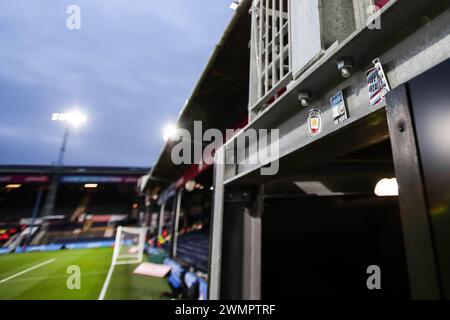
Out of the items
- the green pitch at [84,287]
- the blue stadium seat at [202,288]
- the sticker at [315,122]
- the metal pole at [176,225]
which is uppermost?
the sticker at [315,122]

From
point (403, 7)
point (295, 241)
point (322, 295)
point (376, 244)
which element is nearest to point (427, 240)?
point (403, 7)

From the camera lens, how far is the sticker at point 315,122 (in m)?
1.56

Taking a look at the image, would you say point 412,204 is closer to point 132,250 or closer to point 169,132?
point 169,132

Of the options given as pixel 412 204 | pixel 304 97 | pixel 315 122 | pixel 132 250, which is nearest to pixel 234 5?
pixel 304 97

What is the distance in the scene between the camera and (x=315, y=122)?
1574mm

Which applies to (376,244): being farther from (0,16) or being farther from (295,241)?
(0,16)

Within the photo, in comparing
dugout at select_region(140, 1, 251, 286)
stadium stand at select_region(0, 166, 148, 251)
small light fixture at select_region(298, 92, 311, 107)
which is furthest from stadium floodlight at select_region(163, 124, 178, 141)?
stadium stand at select_region(0, 166, 148, 251)

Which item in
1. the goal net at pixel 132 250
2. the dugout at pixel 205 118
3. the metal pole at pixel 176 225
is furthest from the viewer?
the metal pole at pixel 176 225

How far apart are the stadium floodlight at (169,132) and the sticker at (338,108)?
486 centimetres

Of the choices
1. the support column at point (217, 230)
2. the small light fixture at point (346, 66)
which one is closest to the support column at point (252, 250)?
the support column at point (217, 230)

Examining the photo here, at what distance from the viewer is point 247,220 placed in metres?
3.19

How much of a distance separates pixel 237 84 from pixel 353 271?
3946 mm

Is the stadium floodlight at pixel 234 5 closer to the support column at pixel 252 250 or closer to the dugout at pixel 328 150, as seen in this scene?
the dugout at pixel 328 150

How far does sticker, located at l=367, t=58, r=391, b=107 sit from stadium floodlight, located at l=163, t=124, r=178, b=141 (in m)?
5.09
